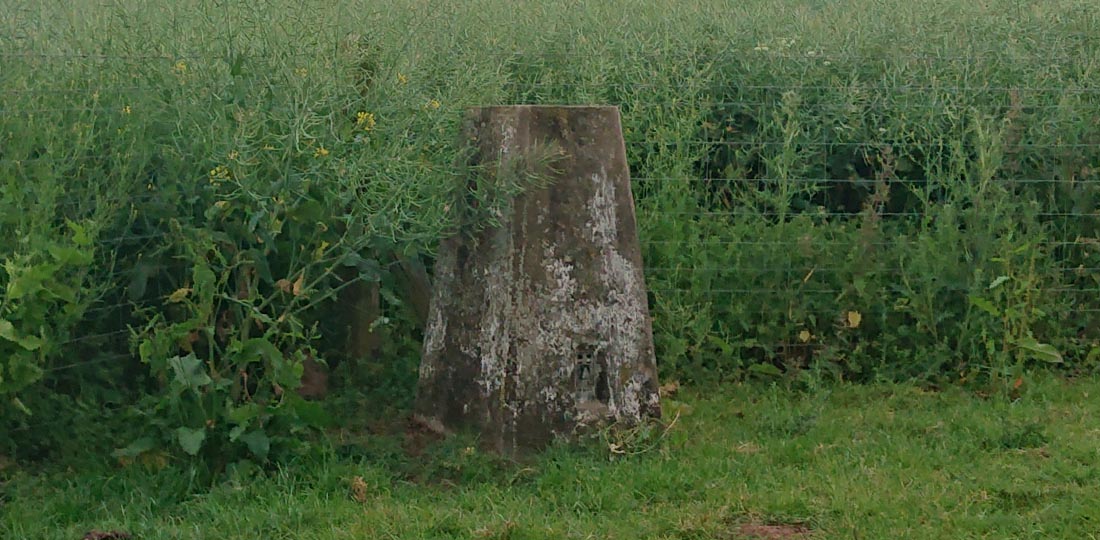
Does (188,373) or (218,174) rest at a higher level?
(218,174)

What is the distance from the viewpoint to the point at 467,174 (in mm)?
5492

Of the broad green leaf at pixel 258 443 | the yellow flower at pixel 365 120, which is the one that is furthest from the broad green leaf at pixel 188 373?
the yellow flower at pixel 365 120

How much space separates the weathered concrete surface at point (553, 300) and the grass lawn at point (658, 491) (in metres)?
0.19

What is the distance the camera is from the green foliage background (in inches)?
196

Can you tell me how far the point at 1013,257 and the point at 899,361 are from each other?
2.47 ft

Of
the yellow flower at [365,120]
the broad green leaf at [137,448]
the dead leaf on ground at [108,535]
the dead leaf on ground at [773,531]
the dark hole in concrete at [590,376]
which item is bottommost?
the dead leaf on ground at [108,535]

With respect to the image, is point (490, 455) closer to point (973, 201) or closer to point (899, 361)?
point (899, 361)

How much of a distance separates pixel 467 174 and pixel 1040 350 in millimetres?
2956

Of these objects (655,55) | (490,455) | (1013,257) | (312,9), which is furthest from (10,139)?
(1013,257)

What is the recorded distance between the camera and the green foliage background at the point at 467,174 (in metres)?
4.98

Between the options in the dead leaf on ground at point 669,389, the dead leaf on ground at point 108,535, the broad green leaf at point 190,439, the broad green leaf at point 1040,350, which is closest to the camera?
the dead leaf on ground at point 108,535


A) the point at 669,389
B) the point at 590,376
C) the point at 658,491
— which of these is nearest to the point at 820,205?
the point at 669,389

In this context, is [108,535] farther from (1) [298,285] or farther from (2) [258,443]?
(1) [298,285]

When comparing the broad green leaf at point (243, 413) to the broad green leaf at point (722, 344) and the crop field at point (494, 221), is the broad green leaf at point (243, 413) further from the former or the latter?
the broad green leaf at point (722, 344)
